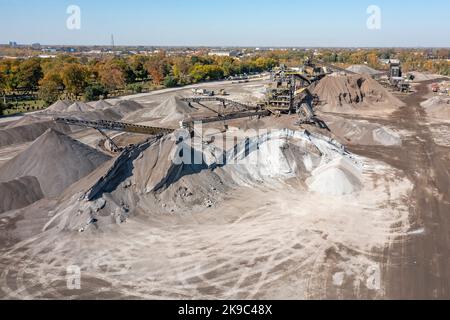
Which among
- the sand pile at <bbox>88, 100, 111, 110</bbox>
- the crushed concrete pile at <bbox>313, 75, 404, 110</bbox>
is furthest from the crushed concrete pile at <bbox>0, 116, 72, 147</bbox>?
the crushed concrete pile at <bbox>313, 75, 404, 110</bbox>

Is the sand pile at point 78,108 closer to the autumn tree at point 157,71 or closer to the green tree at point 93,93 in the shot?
the green tree at point 93,93

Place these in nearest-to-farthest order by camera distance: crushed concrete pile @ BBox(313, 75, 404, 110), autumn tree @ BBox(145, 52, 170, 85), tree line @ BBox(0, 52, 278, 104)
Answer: crushed concrete pile @ BBox(313, 75, 404, 110), tree line @ BBox(0, 52, 278, 104), autumn tree @ BBox(145, 52, 170, 85)

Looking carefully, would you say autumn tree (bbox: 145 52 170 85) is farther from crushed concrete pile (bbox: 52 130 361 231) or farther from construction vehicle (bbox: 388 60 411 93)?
crushed concrete pile (bbox: 52 130 361 231)

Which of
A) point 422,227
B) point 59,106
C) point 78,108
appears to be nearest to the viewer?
point 422,227

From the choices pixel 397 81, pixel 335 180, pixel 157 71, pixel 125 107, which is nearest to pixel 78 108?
pixel 125 107

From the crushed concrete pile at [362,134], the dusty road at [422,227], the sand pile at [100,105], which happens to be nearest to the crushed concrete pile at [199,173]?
the dusty road at [422,227]

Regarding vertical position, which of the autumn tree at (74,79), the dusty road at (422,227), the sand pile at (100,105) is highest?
the autumn tree at (74,79)

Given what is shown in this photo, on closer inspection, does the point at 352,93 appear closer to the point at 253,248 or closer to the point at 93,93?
the point at 93,93
